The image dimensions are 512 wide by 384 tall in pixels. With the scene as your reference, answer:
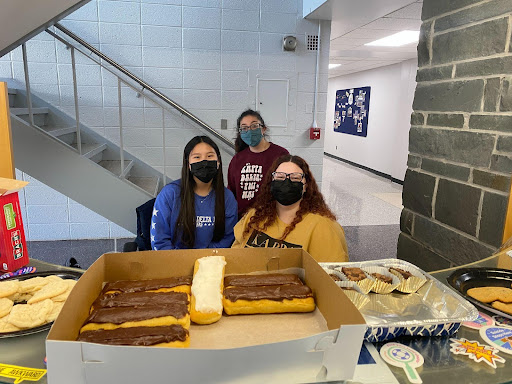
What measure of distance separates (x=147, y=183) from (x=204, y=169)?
1.93 metres

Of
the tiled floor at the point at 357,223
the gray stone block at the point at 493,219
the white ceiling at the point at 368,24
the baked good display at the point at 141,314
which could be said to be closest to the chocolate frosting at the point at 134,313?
the baked good display at the point at 141,314

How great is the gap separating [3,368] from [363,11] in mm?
3847

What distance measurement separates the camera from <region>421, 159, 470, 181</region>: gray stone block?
1.70m

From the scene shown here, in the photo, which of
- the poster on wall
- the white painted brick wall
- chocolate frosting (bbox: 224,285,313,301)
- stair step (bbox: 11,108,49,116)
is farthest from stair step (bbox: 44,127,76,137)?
the poster on wall

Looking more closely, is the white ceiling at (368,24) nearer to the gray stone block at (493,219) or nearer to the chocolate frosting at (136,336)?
the gray stone block at (493,219)

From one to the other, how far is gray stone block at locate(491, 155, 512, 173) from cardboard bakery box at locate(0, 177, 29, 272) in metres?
1.83

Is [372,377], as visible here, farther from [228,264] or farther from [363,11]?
[363,11]

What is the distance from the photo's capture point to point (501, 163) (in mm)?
1508

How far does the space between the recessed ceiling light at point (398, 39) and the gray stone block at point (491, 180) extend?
3.59 meters

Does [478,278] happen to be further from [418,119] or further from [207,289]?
[418,119]

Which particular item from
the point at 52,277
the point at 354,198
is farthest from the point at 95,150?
the point at 354,198

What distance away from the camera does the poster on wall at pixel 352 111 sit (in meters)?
8.49

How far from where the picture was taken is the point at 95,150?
10.9 feet

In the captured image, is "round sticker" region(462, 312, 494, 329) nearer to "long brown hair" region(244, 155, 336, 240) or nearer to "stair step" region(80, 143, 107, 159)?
"long brown hair" region(244, 155, 336, 240)
